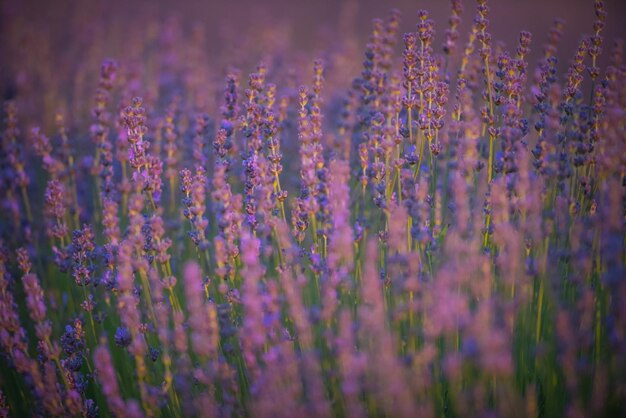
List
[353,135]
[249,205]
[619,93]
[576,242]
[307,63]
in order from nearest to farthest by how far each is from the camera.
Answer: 1. [576,242]
2. [619,93]
3. [249,205]
4. [353,135]
5. [307,63]

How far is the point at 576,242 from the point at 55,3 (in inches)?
409

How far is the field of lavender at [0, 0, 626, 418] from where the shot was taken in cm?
158

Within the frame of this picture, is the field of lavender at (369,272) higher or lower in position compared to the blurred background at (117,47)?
lower

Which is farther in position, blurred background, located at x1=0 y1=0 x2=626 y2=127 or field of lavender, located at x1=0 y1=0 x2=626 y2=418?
blurred background, located at x1=0 y1=0 x2=626 y2=127

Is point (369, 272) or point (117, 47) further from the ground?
point (117, 47)

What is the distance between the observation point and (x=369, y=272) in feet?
5.07

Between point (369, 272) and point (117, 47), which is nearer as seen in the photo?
point (369, 272)

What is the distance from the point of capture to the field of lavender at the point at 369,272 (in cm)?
158

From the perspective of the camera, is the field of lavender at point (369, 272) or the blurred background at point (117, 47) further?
the blurred background at point (117, 47)

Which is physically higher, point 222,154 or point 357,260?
point 222,154

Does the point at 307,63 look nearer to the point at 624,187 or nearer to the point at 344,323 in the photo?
the point at 624,187

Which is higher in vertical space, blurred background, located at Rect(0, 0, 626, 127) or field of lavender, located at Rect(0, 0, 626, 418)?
blurred background, located at Rect(0, 0, 626, 127)

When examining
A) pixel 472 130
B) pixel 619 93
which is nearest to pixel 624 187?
pixel 619 93

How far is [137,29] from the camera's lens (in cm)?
588
